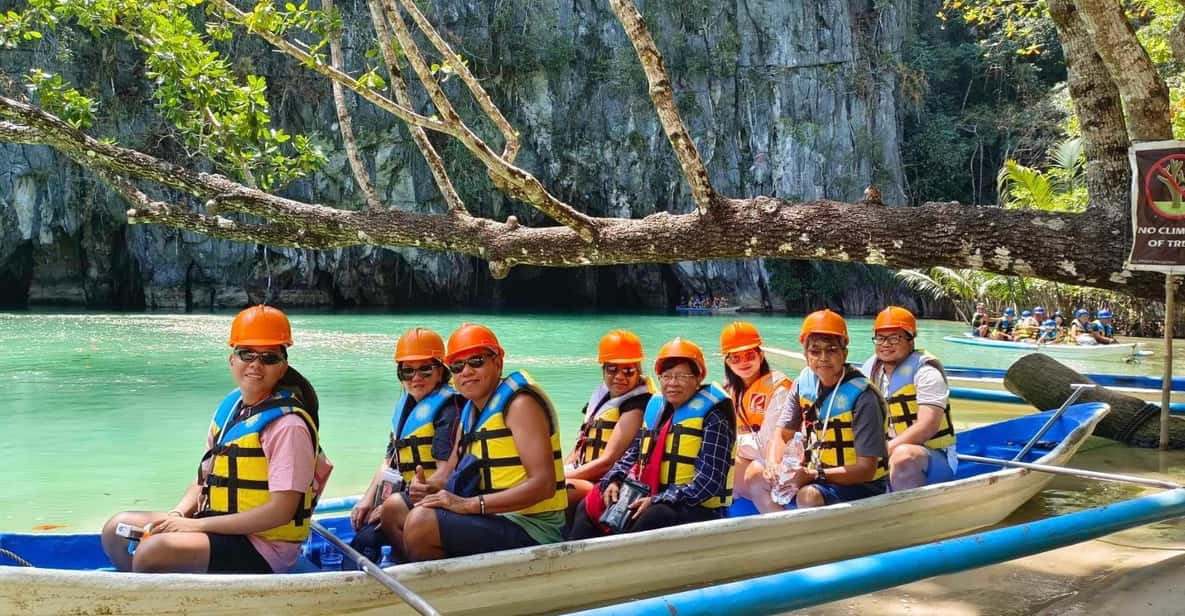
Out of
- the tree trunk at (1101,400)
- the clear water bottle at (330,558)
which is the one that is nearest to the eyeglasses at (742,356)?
the clear water bottle at (330,558)

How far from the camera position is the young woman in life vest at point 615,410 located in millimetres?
4523

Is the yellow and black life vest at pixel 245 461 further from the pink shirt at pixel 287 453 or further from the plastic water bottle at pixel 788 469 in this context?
the plastic water bottle at pixel 788 469

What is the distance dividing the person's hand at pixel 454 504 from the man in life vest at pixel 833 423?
1680 millimetres

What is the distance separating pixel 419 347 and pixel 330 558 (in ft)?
3.07

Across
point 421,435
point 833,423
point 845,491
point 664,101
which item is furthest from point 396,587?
point 664,101

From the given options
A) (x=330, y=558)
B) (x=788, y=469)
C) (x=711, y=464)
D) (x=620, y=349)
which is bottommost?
(x=330, y=558)

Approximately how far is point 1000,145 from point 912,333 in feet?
94.0

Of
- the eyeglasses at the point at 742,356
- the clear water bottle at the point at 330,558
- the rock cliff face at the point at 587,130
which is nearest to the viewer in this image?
the clear water bottle at the point at 330,558

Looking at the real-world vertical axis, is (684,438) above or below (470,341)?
below

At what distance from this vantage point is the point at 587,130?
30484mm

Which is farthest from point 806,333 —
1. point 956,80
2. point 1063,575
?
point 956,80

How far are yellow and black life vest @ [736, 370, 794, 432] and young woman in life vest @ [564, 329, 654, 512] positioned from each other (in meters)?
0.83

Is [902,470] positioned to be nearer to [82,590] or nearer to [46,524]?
[82,590]

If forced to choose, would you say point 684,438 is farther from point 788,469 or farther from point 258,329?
point 258,329
